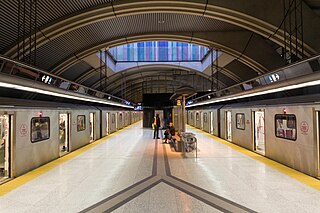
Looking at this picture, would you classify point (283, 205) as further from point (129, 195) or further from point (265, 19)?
point (265, 19)

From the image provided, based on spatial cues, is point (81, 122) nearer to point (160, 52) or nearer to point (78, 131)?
point (78, 131)

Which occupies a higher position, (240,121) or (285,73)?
(285,73)

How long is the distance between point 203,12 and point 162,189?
5.77 metres

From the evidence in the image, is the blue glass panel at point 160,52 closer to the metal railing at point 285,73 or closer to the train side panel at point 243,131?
the train side panel at point 243,131

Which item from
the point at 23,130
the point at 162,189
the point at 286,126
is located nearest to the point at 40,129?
the point at 23,130

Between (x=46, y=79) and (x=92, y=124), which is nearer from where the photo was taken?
(x=46, y=79)

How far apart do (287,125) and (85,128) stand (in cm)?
970

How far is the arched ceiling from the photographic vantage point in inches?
279

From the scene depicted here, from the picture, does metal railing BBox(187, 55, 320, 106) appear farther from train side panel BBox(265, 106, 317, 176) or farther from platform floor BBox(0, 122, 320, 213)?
platform floor BBox(0, 122, 320, 213)

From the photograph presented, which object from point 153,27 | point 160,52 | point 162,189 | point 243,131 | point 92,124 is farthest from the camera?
point 160,52

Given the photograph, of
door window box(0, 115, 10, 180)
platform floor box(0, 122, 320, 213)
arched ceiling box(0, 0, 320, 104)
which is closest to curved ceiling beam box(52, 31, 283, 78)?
arched ceiling box(0, 0, 320, 104)

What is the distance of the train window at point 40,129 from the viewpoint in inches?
277

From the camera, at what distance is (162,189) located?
5.00 m

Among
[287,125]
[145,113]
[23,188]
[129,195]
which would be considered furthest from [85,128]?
[145,113]
